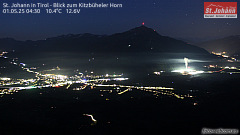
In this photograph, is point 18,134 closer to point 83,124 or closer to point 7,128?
point 7,128

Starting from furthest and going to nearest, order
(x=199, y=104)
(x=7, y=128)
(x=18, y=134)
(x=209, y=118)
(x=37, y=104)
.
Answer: (x=37, y=104)
(x=199, y=104)
(x=209, y=118)
(x=7, y=128)
(x=18, y=134)

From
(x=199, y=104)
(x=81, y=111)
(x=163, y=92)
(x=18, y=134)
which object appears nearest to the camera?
(x=18, y=134)

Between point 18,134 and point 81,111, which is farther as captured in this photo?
point 81,111

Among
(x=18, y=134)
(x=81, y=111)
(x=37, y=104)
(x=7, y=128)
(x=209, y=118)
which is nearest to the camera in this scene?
(x=18, y=134)

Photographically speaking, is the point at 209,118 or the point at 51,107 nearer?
the point at 209,118

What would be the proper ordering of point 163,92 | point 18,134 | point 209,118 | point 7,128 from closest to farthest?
point 18,134 < point 7,128 < point 209,118 < point 163,92

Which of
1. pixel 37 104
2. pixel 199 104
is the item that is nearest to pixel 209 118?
pixel 199 104

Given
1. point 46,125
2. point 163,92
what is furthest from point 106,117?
point 163,92

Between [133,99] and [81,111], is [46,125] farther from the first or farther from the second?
[133,99]
